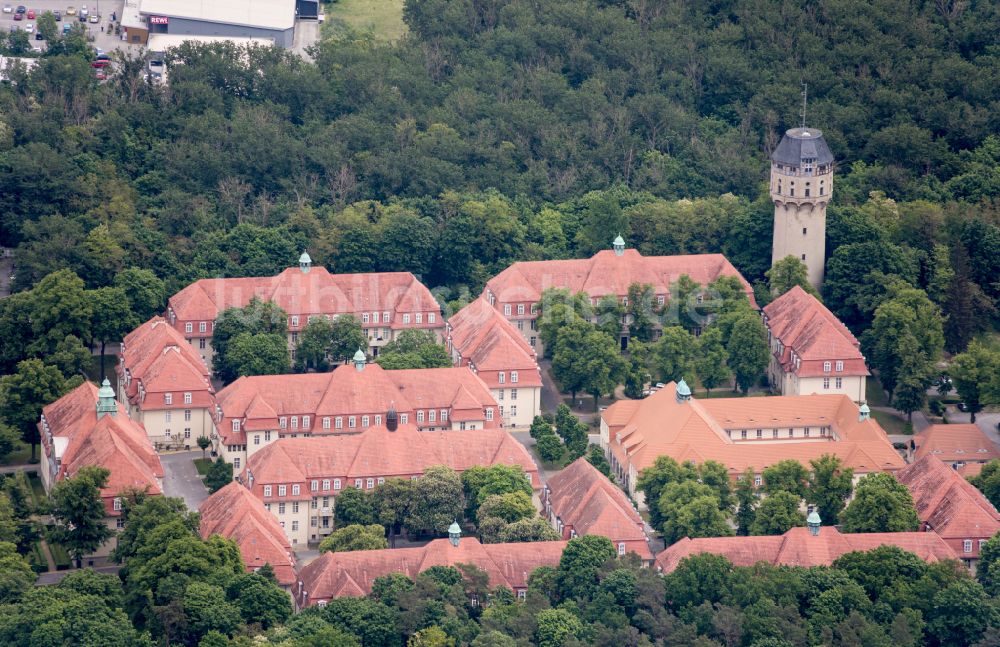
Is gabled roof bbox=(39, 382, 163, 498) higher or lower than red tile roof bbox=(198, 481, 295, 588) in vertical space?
higher

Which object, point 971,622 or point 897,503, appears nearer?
point 971,622

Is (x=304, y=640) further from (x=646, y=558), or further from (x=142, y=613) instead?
(x=646, y=558)

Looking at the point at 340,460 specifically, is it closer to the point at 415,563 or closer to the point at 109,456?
the point at 415,563

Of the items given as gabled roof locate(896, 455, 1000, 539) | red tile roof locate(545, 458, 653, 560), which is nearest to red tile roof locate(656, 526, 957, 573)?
red tile roof locate(545, 458, 653, 560)

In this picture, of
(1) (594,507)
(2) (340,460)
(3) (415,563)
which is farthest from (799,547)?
(2) (340,460)

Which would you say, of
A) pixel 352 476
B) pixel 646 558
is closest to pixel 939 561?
pixel 646 558

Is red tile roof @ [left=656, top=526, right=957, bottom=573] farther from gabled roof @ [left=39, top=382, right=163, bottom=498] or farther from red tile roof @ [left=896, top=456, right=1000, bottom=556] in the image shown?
gabled roof @ [left=39, top=382, right=163, bottom=498]
